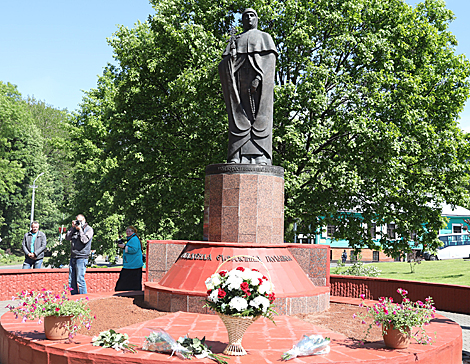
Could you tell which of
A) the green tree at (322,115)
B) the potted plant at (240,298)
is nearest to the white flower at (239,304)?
the potted plant at (240,298)

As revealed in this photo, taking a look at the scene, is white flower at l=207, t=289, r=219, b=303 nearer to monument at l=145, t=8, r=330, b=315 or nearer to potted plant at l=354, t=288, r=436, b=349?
potted plant at l=354, t=288, r=436, b=349

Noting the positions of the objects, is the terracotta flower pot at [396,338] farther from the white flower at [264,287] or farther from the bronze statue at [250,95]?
the bronze statue at [250,95]

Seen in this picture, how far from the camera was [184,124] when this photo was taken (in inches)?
717

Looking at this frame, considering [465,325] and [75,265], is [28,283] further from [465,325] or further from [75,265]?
[465,325]

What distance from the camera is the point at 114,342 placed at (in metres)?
5.23

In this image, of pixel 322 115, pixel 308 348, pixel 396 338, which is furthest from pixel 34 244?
pixel 322 115

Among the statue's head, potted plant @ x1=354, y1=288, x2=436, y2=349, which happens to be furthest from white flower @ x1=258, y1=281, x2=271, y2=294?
the statue's head

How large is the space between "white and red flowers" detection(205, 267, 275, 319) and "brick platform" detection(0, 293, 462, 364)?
22.4 inches

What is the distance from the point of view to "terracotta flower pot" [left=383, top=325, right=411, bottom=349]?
17.7 feet

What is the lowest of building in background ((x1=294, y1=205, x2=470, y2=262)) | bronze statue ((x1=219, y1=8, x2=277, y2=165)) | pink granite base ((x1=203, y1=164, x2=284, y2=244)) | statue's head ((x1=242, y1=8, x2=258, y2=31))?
building in background ((x1=294, y1=205, x2=470, y2=262))

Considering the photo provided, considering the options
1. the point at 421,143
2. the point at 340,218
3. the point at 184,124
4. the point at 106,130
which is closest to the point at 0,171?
the point at 106,130

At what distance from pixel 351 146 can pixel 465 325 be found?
7.74 m

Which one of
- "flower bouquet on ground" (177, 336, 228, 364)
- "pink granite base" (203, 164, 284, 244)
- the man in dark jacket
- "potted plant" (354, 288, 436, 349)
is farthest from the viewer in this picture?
the man in dark jacket

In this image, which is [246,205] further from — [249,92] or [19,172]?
[19,172]
